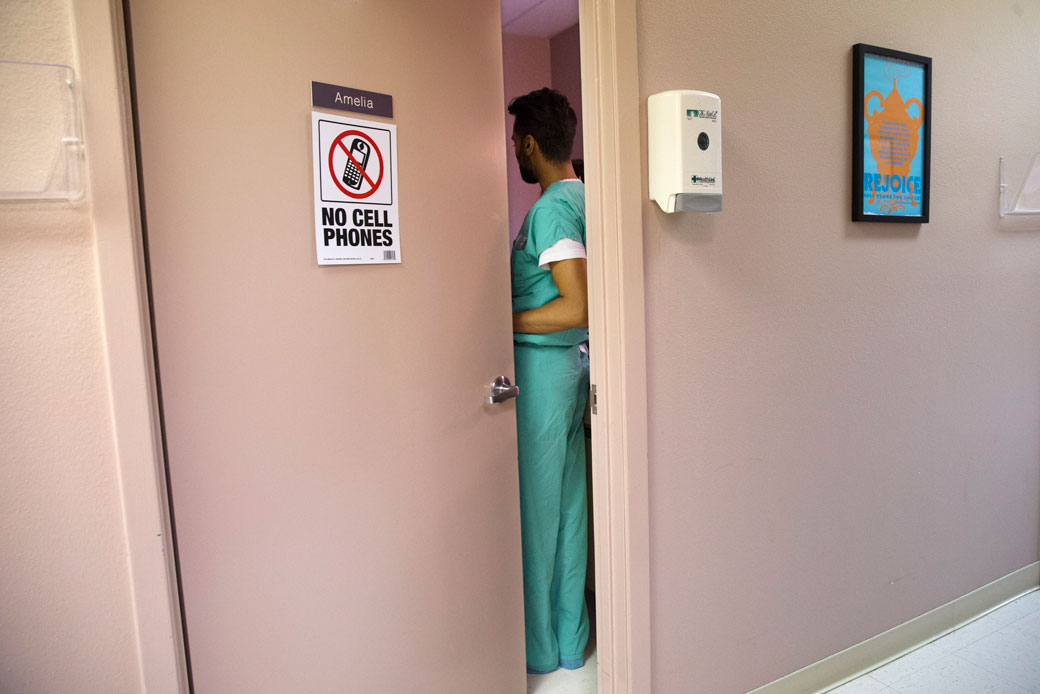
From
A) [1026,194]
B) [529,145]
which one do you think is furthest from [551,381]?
[1026,194]

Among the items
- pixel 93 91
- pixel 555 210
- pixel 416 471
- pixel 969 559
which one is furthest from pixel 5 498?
pixel 969 559

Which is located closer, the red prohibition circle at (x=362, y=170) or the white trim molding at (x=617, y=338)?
the red prohibition circle at (x=362, y=170)

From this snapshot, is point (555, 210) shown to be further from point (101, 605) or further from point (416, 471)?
point (101, 605)

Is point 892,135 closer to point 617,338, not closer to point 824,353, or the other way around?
point 824,353

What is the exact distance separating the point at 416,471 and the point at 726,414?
2.47ft

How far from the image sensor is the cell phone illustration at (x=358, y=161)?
127 cm

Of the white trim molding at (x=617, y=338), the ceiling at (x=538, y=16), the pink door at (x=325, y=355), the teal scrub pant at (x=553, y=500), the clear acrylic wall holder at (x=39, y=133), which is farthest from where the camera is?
the ceiling at (x=538, y=16)

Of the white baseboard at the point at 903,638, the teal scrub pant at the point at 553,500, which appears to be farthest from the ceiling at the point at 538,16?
the white baseboard at the point at 903,638

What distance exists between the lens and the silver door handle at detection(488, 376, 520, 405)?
1555mm

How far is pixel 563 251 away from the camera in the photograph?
1702mm

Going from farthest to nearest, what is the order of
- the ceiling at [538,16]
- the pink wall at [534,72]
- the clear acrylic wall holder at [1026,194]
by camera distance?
the pink wall at [534,72], the ceiling at [538,16], the clear acrylic wall holder at [1026,194]

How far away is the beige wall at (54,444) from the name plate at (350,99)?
1.23 ft

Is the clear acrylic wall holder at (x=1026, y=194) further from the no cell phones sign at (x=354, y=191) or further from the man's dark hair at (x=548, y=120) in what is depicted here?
the no cell phones sign at (x=354, y=191)

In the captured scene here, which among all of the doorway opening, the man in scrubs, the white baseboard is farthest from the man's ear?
the white baseboard
